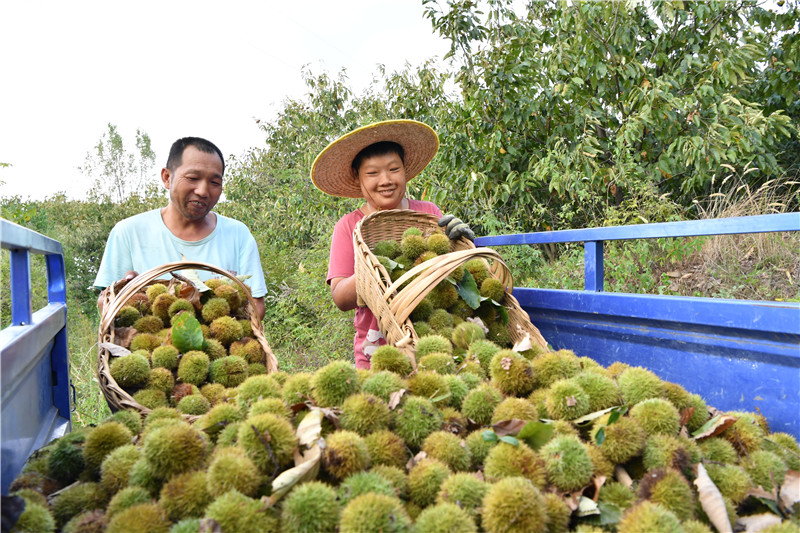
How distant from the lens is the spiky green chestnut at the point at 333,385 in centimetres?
146

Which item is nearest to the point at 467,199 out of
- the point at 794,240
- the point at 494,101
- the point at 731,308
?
Result: the point at 494,101

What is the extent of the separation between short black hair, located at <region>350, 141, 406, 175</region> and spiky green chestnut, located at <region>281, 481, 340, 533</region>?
2468 mm

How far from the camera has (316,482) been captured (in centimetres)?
117

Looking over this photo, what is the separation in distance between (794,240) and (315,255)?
15.7 feet

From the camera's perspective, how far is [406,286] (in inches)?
89.0

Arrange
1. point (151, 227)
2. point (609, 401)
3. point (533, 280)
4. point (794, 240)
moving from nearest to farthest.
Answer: point (609, 401) < point (151, 227) < point (794, 240) < point (533, 280)

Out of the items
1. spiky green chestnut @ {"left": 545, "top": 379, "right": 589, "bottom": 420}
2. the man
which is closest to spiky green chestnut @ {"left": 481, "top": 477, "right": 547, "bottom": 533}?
spiky green chestnut @ {"left": 545, "top": 379, "right": 589, "bottom": 420}

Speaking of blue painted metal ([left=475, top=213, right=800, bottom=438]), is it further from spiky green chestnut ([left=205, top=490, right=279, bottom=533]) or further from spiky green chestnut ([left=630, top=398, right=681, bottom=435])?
spiky green chestnut ([left=205, top=490, right=279, bottom=533])

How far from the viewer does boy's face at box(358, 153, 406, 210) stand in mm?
3260

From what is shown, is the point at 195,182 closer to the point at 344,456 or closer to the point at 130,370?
the point at 130,370

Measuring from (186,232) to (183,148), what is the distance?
0.55 meters

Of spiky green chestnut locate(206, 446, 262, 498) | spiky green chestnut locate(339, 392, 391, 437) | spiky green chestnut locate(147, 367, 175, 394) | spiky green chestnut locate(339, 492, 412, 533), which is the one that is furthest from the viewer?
spiky green chestnut locate(147, 367, 175, 394)

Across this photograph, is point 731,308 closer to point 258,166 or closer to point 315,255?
point 315,255

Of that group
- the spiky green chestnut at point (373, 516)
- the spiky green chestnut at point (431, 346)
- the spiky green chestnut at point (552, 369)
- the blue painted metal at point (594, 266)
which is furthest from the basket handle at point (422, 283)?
the spiky green chestnut at point (373, 516)
